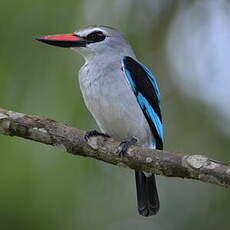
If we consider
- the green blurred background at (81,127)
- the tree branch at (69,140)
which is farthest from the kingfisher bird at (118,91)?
the tree branch at (69,140)

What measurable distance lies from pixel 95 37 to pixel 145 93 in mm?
638

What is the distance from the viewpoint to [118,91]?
14.0 ft

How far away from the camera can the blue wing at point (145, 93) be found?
14.4ft

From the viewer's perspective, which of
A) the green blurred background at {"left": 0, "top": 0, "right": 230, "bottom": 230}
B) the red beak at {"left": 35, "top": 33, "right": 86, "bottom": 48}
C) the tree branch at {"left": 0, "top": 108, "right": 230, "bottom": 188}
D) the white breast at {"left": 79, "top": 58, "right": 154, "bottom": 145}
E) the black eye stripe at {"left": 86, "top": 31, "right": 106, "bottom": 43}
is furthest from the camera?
the black eye stripe at {"left": 86, "top": 31, "right": 106, "bottom": 43}

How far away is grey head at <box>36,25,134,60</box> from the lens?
4.46m

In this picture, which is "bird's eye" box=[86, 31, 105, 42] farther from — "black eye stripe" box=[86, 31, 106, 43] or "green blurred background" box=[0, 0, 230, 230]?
"green blurred background" box=[0, 0, 230, 230]

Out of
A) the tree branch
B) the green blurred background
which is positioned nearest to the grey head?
the green blurred background

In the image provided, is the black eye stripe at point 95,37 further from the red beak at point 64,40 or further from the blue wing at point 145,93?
→ the blue wing at point 145,93

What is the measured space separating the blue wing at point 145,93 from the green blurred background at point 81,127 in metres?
0.44

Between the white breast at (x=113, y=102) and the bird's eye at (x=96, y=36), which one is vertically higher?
the bird's eye at (x=96, y=36)

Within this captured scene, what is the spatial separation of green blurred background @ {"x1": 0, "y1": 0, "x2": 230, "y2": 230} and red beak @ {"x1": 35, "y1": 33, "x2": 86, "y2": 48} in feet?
0.49

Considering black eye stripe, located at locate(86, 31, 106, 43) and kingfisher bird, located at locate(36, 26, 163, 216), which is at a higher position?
black eye stripe, located at locate(86, 31, 106, 43)

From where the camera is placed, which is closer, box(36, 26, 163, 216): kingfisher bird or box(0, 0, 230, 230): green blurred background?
box(0, 0, 230, 230): green blurred background

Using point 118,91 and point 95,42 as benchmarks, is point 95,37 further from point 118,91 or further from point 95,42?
point 118,91
